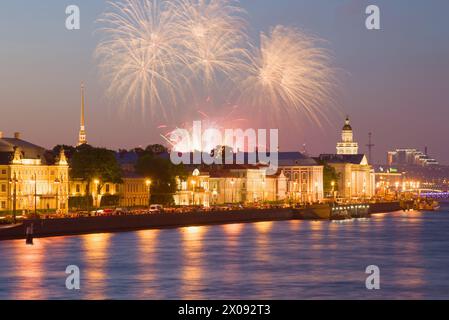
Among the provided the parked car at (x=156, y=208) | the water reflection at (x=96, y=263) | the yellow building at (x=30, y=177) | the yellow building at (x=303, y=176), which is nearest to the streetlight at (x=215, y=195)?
the parked car at (x=156, y=208)

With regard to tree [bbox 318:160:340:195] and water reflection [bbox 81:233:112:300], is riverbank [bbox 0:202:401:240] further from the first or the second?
tree [bbox 318:160:340:195]

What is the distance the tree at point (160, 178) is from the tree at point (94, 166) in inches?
358

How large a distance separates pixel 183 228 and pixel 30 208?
13.6m

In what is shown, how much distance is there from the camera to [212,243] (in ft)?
244

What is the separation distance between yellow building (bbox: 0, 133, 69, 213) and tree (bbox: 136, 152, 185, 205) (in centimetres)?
1317

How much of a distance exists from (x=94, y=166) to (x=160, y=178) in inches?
470

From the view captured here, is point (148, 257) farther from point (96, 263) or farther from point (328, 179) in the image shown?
point (328, 179)

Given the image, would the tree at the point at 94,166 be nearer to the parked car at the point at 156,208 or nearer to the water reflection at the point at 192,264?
the parked car at the point at 156,208

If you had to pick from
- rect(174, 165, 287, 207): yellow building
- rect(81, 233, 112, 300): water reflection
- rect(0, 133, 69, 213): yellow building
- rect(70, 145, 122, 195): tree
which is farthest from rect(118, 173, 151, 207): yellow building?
rect(81, 233, 112, 300): water reflection

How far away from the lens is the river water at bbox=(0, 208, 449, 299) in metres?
47.7

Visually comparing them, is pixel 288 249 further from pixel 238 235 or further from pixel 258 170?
pixel 258 170
